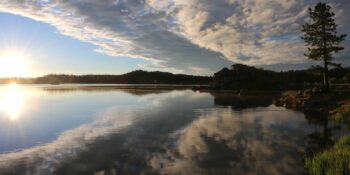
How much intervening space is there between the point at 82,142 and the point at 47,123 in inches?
438

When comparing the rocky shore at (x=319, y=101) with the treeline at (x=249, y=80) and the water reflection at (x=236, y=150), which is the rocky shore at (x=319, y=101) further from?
the treeline at (x=249, y=80)

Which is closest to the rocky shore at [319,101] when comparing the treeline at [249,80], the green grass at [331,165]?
the green grass at [331,165]

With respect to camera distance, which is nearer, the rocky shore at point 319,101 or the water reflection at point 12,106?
the water reflection at point 12,106

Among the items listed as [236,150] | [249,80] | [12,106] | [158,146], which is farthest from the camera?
[249,80]

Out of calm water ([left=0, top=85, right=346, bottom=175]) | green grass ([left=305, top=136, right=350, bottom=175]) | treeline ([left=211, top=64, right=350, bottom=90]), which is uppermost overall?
treeline ([left=211, top=64, right=350, bottom=90])

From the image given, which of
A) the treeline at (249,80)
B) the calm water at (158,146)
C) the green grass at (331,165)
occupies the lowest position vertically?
the calm water at (158,146)

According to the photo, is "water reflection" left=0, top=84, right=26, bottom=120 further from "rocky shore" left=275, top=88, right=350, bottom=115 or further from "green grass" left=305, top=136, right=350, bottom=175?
"rocky shore" left=275, top=88, right=350, bottom=115

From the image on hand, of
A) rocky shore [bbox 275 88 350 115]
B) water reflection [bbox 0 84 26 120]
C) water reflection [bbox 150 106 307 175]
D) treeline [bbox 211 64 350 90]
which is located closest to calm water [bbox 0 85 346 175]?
water reflection [bbox 150 106 307 175]

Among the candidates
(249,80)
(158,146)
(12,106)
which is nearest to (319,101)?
(158,146)

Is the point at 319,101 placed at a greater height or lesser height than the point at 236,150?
greater

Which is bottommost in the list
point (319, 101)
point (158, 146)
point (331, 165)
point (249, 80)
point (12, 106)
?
point (158, 146)

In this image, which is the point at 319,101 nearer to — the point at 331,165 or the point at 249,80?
the point at 331,165

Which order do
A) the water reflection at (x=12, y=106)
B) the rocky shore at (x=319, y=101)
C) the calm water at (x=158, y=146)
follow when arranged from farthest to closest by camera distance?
the rocky shore at (x=319, y=101), the water reflection at (x=12, y=106), the calm water at (x=158, y=146)

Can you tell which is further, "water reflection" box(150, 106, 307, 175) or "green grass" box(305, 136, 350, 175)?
"water reflection" box(150, 106, 307, 175)
